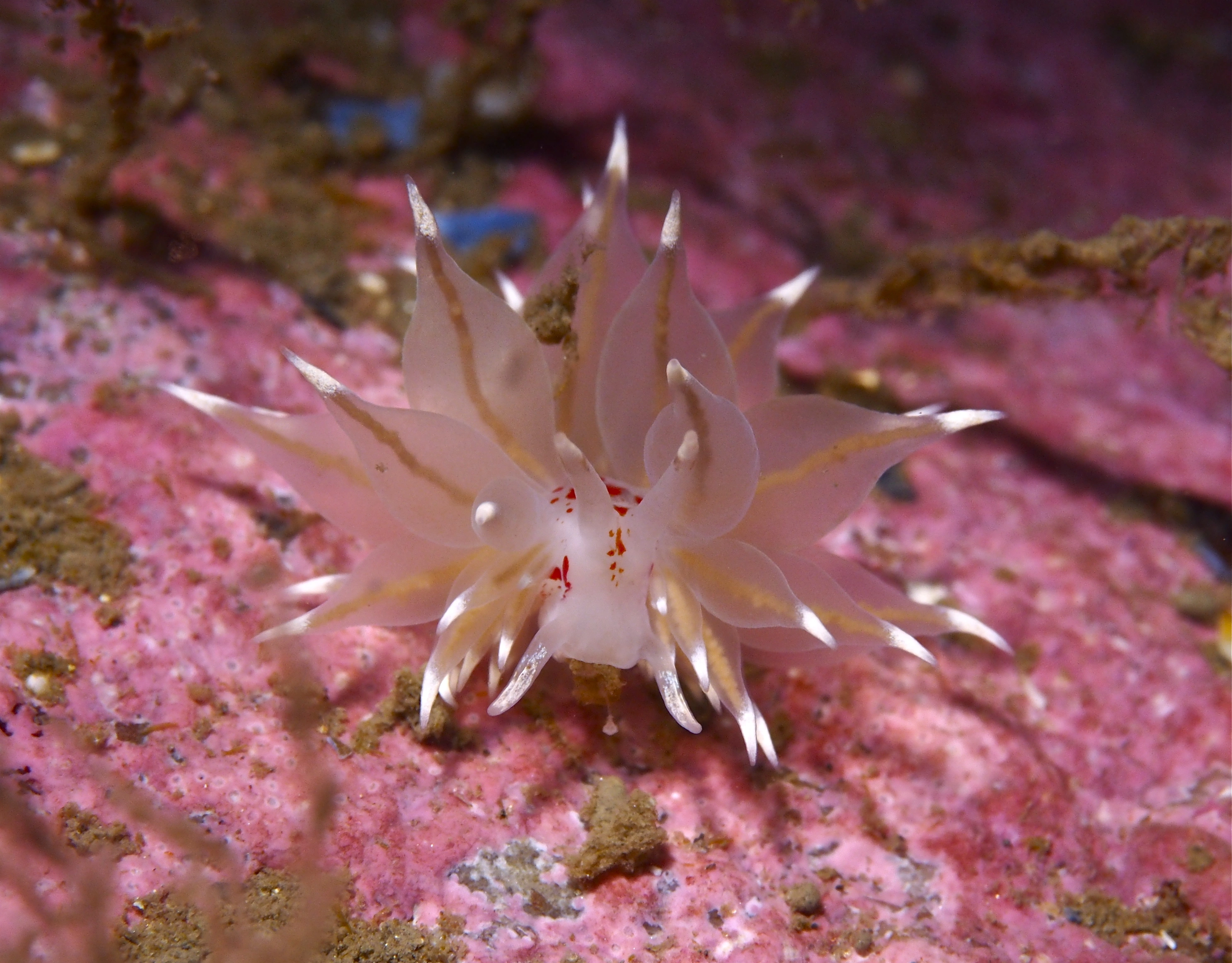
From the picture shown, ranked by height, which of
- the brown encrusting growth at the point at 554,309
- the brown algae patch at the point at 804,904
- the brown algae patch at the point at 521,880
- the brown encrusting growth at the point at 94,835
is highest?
the brown encrusting growth at the point at 554,309

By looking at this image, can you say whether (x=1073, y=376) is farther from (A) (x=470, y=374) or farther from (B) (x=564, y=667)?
Answer: (A) (x=470, y=374)

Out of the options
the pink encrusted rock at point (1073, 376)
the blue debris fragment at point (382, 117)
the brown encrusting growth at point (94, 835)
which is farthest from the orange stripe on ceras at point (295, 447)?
the blue debris fragment at point (382, 117)

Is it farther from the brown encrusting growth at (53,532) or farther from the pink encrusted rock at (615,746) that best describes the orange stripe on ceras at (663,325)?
the brown encrusting growth at (53,532)

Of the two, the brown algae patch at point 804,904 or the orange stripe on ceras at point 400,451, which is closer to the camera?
→ the orange stripe on ceras at point 400,451

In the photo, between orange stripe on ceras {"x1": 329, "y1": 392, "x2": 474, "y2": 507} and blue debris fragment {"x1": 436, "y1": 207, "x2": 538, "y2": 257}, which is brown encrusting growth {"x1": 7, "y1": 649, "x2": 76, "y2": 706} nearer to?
orange stripe on ceras {"x1": 329, "y1": 392, "x2": 474, "y2": 507}

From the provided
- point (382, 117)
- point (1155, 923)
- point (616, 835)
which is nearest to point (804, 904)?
point (616, 835)

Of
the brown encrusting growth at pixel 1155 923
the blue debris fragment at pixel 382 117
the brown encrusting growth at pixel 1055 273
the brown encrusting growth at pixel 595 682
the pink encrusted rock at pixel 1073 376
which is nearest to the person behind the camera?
the brown encrusting growth at pixel 595 682

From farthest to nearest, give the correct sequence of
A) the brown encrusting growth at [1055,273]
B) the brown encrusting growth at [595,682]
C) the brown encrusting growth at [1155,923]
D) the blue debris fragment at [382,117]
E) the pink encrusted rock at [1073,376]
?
the blue debris fragment at [382,117] → the pink encrusted rock at [1073,376] → the brown encrusting growth at [1055,273] → the brown encrusting growth at [1155,923] → the brown encrusting growth at [595,682]
